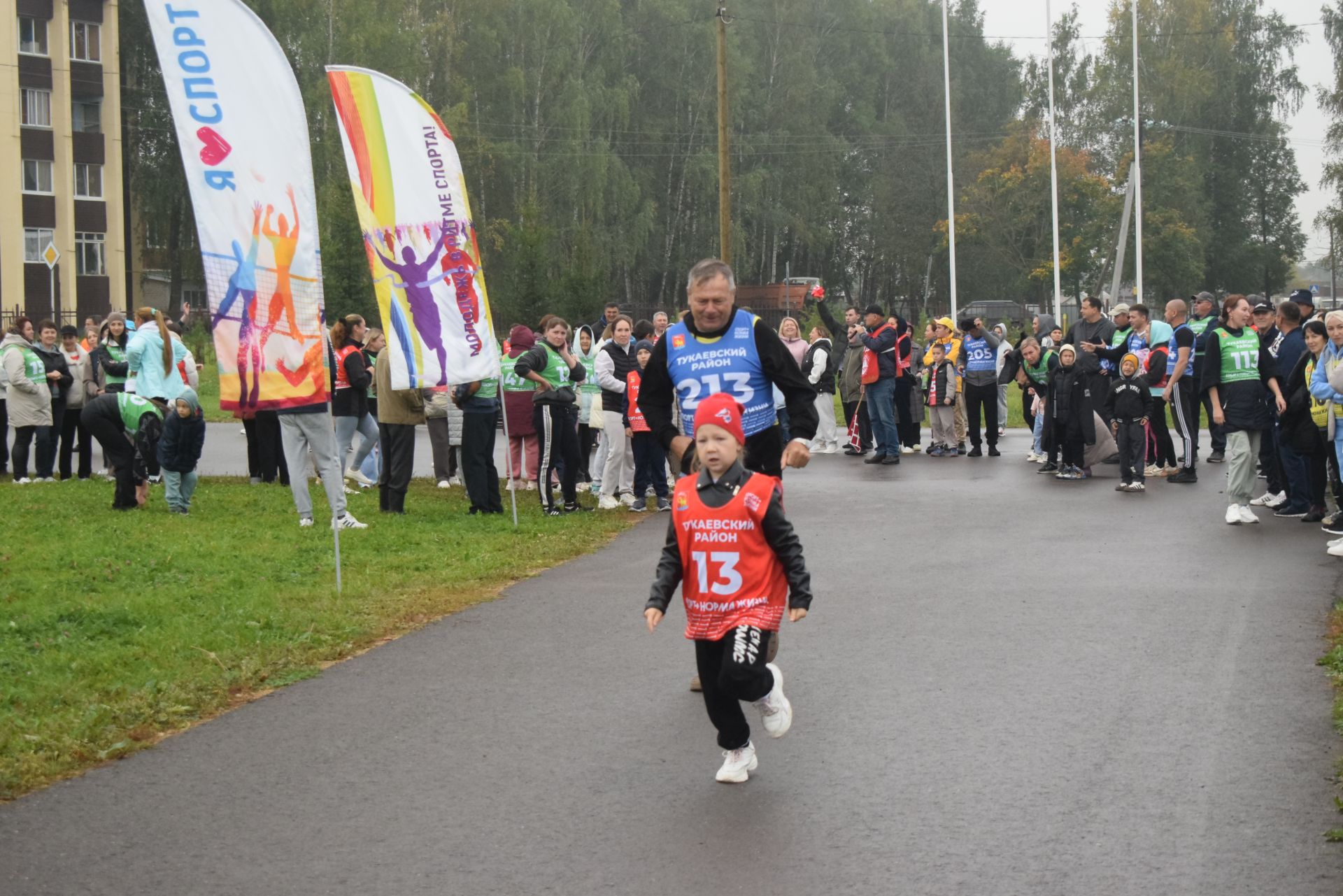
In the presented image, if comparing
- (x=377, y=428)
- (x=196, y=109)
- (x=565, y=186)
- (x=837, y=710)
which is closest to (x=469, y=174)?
(x=565, y=186)

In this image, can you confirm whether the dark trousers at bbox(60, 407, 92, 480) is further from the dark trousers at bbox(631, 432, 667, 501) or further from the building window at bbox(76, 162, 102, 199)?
the building window at bbox(76, 162, 102, 199)

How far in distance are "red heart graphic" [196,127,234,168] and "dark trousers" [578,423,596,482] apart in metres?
7.74

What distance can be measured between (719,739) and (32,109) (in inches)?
2453

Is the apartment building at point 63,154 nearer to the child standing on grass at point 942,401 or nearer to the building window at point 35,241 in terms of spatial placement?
the building window at point 35,241

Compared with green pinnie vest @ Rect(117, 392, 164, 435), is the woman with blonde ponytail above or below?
above

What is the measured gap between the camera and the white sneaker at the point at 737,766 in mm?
6074

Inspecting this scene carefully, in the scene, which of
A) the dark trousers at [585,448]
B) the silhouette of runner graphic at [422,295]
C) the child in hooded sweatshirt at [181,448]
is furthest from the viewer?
the dark trousers at [585,448]

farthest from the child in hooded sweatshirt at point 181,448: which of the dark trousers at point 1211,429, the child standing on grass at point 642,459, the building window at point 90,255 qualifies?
the building window at point 90,255

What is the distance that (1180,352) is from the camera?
1656 centimetres

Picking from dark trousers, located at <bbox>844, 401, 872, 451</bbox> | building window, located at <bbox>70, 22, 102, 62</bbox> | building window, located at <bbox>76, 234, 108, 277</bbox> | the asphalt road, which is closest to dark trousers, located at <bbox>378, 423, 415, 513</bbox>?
the asphalt road

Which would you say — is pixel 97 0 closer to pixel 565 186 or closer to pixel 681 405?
pixel 565 186

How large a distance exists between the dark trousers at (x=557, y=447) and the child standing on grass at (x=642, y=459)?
57 cm

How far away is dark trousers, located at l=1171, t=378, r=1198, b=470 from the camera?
17594mm

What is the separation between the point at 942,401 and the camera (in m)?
21.5
